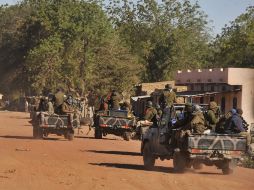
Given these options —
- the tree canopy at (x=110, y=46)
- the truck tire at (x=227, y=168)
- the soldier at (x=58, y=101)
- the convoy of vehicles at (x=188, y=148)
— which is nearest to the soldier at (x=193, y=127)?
the convoy of vehicles at (x=188, y=148)

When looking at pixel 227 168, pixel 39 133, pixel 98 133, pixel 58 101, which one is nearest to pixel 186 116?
pixel 227 168

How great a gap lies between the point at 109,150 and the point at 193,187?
11.3 metres

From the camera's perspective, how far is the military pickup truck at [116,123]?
106 ft

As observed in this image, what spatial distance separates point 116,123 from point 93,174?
52.9 feet

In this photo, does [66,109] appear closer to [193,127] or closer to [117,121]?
[117,121]

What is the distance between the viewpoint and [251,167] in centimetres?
2241

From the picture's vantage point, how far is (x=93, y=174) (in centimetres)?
1627

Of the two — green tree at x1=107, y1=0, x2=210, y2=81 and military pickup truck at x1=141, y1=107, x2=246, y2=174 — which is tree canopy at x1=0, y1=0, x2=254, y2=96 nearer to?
green tree at x1=107, y1=0, x2=210, y2=81

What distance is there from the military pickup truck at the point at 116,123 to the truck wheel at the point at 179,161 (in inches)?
579

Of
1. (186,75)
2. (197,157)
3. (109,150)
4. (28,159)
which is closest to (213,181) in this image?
(197,157)

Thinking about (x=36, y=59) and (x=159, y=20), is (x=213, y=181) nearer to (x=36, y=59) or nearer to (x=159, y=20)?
(x=36, y=59)

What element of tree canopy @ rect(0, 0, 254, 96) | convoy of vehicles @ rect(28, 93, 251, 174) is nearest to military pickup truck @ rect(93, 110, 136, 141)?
convoy of vehicles @ rect(28, 93, 251, 174)

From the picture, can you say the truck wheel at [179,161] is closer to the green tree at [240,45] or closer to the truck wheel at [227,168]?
the truck wheel at [227,168]

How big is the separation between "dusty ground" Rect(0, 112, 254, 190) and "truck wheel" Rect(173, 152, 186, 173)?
0.19m
